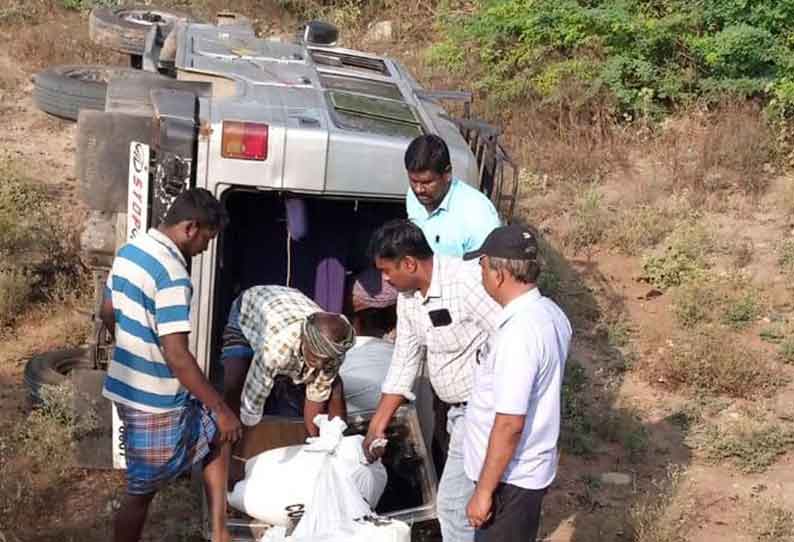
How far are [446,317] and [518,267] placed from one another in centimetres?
61

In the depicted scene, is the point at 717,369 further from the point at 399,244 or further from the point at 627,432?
the point at 399,244

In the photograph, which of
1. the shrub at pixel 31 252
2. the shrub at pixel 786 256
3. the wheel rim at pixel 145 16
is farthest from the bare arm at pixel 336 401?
the wheel rim at pixel 145 16

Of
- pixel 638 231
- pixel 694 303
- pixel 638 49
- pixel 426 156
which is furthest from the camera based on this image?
pixel 638 49

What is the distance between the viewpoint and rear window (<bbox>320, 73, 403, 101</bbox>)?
564cm

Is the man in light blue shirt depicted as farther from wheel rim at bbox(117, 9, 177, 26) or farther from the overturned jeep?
wheel rim at bbox(117, 9, 177, 26)

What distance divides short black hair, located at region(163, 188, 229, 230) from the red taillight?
414 millimetres

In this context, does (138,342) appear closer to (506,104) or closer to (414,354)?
(414,354)

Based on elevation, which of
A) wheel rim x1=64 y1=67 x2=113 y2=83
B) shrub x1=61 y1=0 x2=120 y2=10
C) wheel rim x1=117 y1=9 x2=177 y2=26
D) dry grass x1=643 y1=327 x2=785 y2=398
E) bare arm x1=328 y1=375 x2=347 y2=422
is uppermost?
shrub x1=61 y1=0 x2=120 y2=10

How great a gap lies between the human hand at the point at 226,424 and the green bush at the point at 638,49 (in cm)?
725

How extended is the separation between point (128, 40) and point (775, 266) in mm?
5166

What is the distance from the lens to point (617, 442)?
631cm

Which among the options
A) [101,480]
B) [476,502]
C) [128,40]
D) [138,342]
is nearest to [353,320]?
[101,480]

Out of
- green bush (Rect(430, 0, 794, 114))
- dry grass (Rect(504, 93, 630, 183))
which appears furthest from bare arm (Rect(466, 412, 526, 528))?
green bush (Rect(430, 0, 794, 114))

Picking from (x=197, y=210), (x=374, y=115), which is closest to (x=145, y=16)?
(x=374, y=115)
